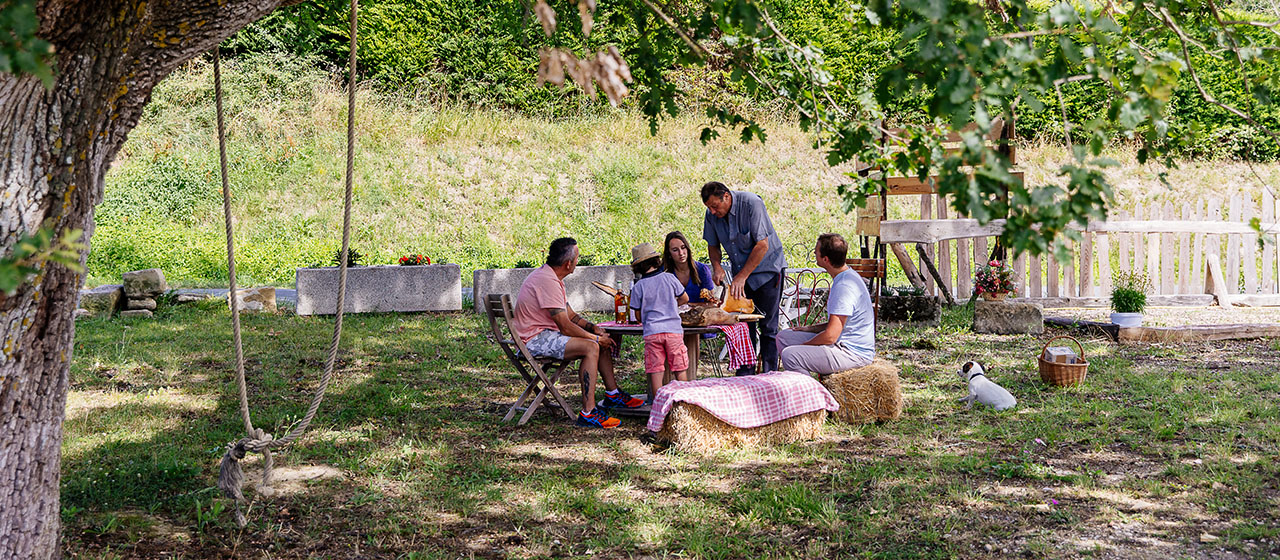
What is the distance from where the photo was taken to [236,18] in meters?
3.18

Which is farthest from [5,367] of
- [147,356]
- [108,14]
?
[147,356]

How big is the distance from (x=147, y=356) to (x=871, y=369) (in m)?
6.12

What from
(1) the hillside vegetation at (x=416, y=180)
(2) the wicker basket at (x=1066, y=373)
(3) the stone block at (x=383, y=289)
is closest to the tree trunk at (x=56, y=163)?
(2) the wicker basket at (x=1066, y=373)

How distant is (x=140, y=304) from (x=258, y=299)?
1.22 metres

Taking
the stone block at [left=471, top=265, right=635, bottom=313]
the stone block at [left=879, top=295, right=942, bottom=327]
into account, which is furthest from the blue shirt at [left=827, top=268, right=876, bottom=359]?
the stone block at [left=471, top=265, right=635, bottom=313]

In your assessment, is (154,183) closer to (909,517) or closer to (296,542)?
(296,542)

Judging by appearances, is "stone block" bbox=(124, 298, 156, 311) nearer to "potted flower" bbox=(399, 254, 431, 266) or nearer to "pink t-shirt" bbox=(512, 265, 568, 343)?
"potted flower" bbox=(399, 254, 431, 266)

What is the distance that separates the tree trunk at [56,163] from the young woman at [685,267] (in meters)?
3.68

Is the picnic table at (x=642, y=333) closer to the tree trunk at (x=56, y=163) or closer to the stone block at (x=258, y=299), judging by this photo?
the tree trunk at (x=56, y=163)

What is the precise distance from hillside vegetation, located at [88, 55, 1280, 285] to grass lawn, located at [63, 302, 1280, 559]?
18.5 feet

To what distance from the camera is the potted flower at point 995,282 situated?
980 cm

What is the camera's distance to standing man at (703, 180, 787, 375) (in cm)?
665

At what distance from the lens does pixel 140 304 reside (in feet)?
33.4

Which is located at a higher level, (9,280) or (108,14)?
(108,14)
